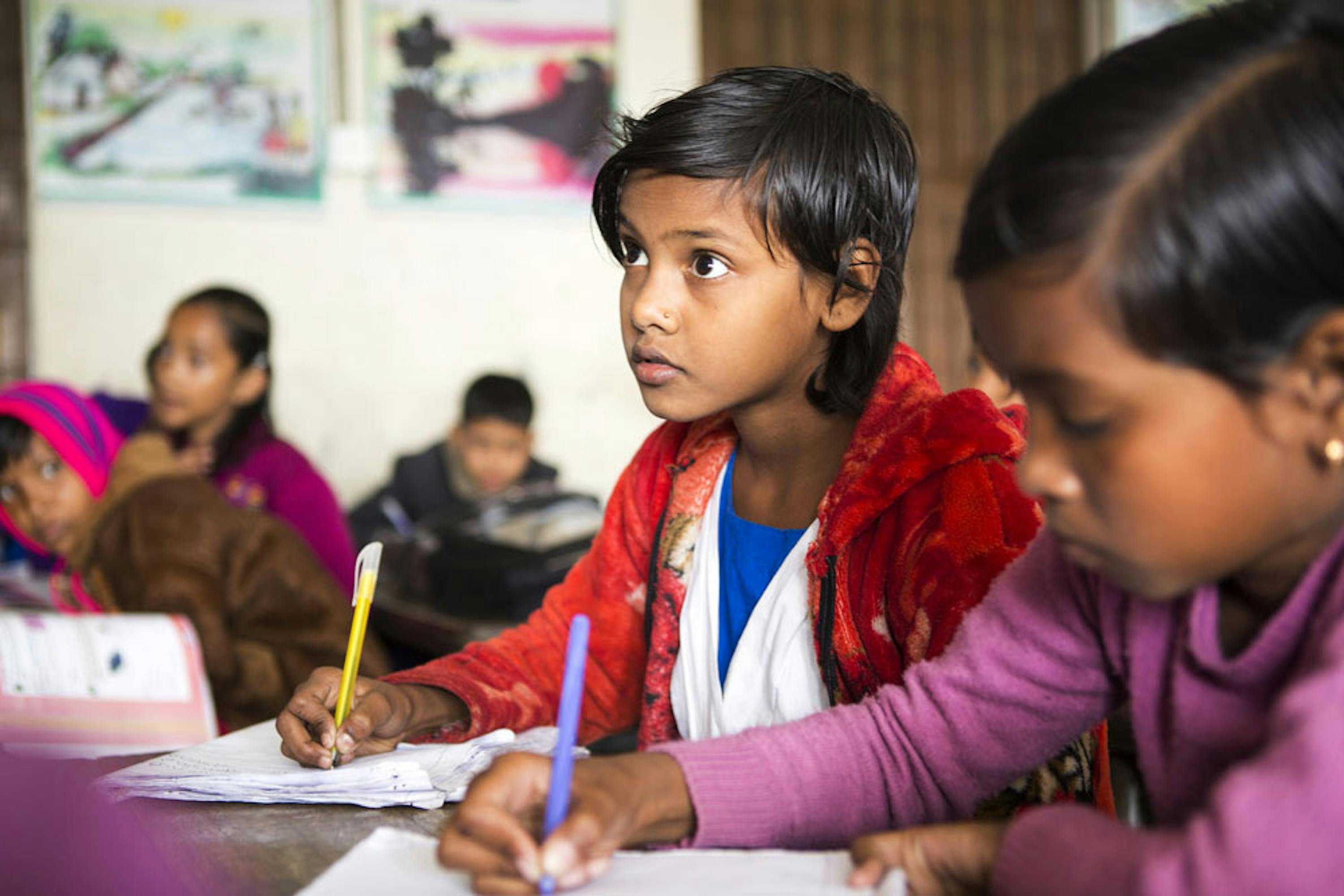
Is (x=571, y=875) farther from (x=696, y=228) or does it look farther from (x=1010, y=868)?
(x=696, y=228)

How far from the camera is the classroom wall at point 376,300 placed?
12.3ft

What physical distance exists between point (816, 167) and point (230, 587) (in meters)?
1.11

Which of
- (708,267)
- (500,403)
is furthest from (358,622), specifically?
(500,403)

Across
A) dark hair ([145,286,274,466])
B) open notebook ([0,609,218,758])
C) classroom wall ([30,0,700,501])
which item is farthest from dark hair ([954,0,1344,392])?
classroom wall ([30,0,700,501])

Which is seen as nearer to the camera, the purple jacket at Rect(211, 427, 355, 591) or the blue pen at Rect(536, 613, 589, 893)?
the blue pen at Rect(536, 613, 589, 893)

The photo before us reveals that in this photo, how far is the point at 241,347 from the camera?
305 cm

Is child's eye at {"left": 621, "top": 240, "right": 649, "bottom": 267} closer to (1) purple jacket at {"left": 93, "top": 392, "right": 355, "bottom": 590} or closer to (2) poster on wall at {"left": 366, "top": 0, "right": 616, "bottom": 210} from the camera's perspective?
(1) purple jacket at {"left": 93, "top": 392, "right": 355, "bottom": 590}

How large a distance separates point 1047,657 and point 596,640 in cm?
62

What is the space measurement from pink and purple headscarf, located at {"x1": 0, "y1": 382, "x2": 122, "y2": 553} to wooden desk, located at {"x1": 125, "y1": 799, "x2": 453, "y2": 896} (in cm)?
179

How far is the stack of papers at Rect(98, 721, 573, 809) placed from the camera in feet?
3.04

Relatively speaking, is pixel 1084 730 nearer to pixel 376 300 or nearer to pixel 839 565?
pixel 839 565

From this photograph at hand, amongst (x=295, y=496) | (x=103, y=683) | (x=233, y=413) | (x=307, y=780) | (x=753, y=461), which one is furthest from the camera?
(x=233, y=413)

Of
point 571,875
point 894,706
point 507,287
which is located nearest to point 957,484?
point 894,706

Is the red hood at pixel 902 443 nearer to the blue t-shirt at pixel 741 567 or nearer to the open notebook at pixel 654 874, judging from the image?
the blue t-shirt at pixel 741 567
